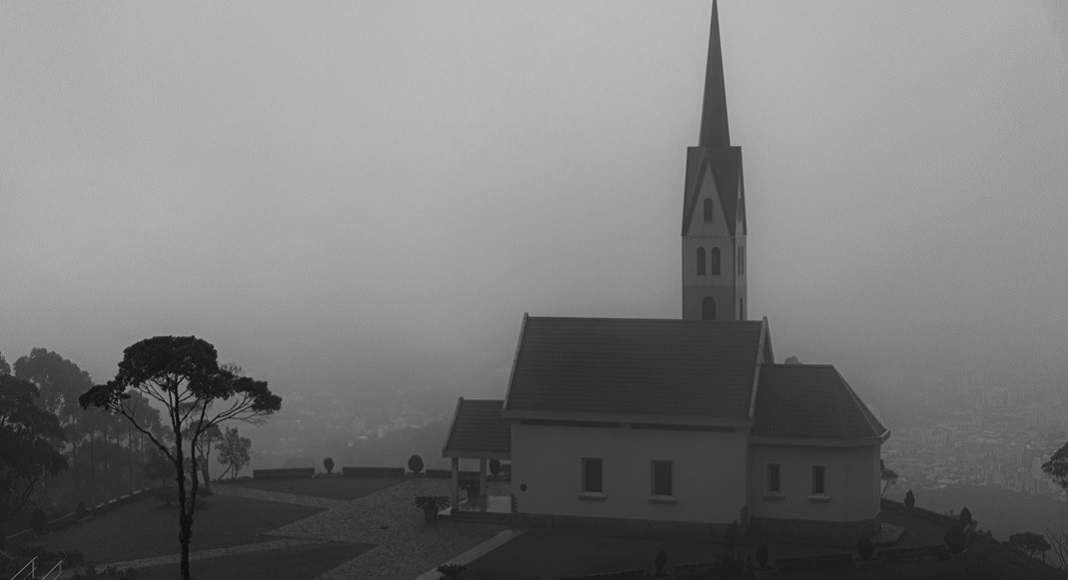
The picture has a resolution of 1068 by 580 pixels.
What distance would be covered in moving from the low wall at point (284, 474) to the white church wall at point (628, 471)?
15.0 metres

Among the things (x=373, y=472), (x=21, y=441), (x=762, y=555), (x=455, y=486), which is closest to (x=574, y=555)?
(x=762, y=555)

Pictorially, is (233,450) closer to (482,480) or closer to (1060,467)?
(482,480)

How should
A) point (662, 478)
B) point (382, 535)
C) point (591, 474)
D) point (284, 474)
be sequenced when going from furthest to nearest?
point (284, 474) < point (591, 474) < point (382, 535) < point (662, 478)

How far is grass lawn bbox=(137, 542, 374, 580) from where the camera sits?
116ft

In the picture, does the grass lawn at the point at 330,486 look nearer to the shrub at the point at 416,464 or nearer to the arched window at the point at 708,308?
the shrub at the point at 416,464

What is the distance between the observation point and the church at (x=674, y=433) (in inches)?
1539

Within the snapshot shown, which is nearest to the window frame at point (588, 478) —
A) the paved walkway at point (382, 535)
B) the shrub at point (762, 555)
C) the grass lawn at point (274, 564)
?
the paved walkway at point (382, 535)

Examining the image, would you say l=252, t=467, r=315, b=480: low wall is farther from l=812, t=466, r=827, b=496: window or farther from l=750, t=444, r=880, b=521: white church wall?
l=812, t=466, r=827, b=496: window

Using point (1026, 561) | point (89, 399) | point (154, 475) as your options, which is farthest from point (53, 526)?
point (1026, 561)

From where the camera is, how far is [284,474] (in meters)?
53.6

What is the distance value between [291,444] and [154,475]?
5570 centimetres

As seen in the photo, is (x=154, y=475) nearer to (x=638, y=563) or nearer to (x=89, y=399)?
(x=89, y=399)

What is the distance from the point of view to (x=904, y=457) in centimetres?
6788

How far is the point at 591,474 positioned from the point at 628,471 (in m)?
1.45
